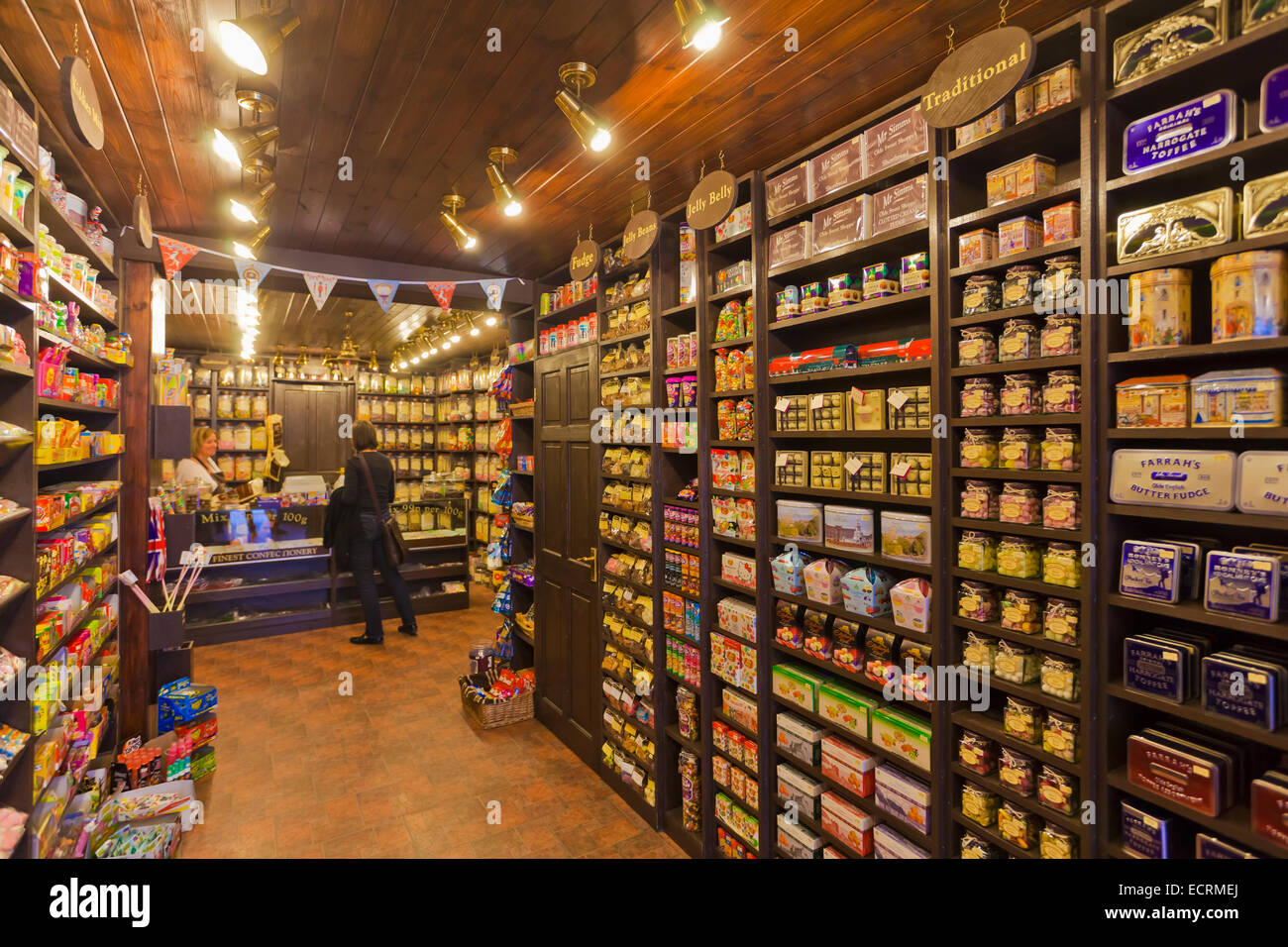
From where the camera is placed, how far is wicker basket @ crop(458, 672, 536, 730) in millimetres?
4426

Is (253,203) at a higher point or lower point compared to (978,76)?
higher

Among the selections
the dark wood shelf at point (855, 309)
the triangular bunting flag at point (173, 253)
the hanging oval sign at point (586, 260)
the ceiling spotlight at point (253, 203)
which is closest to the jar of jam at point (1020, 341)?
the dark wood shelf at point (855, 309)

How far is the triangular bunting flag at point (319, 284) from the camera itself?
13.5 feet

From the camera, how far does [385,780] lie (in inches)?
146

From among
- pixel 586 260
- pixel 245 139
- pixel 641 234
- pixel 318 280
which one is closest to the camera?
pixel 245 139

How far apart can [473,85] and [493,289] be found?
7.95 ft

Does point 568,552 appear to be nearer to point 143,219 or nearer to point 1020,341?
point 143,219

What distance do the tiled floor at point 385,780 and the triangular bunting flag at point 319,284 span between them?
2.92 metres

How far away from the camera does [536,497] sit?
459 cm

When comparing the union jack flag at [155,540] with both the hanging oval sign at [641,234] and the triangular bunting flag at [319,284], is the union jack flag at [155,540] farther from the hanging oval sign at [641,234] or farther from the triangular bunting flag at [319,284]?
the hanging oval sign at [641,234]

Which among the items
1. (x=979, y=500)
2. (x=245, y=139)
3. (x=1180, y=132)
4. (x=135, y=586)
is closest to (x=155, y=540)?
(x=135, y=586)
